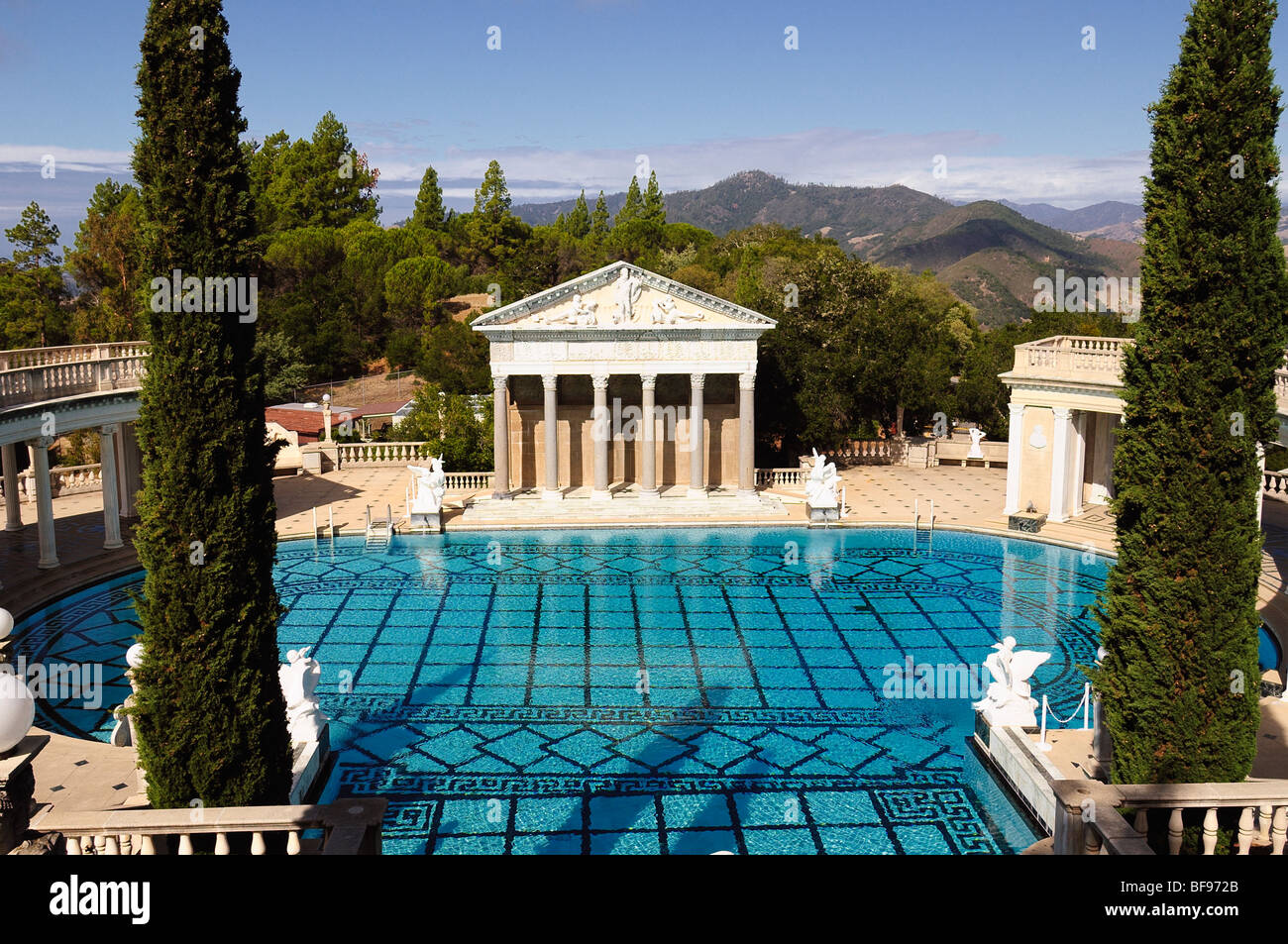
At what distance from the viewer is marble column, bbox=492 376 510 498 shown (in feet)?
117

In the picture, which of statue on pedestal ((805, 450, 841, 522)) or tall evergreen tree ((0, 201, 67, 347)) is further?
tall evergreen tree ((0, 201, 67, 347))

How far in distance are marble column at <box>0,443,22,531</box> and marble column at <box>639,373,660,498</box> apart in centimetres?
A: 1878

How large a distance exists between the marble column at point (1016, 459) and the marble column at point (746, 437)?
8398mm

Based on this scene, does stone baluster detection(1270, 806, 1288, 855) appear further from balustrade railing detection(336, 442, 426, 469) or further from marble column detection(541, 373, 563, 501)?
balustrade railing detection(336, 442, 426, 469)

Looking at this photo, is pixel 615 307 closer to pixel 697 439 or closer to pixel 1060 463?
pixel 697 439

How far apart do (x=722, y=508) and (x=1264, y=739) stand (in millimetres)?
21416

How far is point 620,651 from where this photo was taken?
2161cm

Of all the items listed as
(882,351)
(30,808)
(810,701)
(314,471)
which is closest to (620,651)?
(810,701)

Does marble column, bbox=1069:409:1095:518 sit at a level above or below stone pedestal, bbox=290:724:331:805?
above

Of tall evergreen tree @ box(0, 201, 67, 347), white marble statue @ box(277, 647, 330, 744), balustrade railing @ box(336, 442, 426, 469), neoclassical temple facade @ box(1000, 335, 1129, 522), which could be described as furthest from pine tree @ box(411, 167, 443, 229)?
white marble statue @ box(277, 647, 330, 744)

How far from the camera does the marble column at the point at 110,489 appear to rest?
27.8m

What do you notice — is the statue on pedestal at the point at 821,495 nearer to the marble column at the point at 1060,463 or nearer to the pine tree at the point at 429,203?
the marble column at the point at 1060,463

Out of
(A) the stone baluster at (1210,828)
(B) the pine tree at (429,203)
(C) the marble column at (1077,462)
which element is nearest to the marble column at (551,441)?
(C) the marble column at (1077,462)
